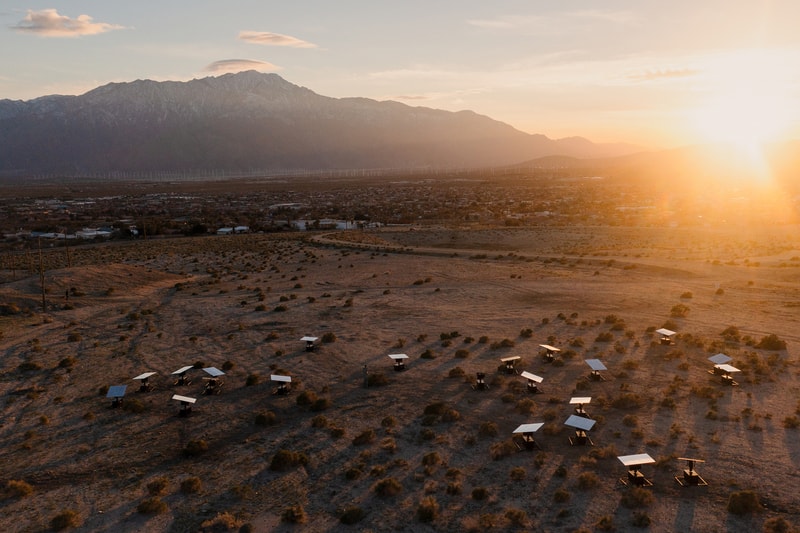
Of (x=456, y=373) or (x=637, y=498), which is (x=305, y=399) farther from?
Answer: (x=637, y=498)

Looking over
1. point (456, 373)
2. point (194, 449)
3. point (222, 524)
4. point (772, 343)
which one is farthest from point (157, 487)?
point (772, 343)

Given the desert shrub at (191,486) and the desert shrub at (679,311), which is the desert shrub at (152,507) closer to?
the desert shrub at (191,486)

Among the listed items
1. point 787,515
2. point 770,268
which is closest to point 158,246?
point 770,268

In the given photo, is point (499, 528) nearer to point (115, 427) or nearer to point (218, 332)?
point (115, 427)

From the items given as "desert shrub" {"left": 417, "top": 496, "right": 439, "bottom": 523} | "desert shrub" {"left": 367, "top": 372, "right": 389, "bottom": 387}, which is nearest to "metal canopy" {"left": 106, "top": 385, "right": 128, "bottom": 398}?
"desert shrub" {"left": 367, "top": 372, "right": 389, "bottom": 387}

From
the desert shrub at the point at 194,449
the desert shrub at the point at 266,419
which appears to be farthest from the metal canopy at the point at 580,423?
the desert shrub at the point at 194,449
